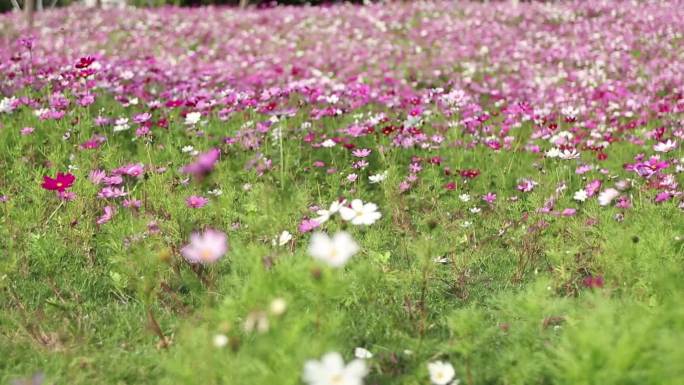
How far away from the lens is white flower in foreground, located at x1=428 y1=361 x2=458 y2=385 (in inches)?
72.8

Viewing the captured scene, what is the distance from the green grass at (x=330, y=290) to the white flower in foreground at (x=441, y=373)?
0.05 metres

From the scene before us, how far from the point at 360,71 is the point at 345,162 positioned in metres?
4.24

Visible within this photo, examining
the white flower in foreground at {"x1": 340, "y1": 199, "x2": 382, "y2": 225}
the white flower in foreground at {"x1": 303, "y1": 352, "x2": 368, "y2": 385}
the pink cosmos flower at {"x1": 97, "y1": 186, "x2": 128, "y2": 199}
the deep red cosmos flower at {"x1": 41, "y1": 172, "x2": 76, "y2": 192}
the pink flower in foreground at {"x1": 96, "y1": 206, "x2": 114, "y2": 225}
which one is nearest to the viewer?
the white flower in foreground at {"x1": 303, "y1": 352, "x2": 368, "y2": 385}

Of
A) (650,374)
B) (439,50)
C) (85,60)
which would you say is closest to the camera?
(650,374)

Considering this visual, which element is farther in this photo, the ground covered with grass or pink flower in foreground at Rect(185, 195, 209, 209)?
pink flower in foreground at Rect(185, 195, 209, 209)

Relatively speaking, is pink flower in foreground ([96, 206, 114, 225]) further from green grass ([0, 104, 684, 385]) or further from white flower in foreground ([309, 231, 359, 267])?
white flower in foreground ([309, 231, 359, 267])

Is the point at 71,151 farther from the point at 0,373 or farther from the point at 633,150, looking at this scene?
the point at 633,150

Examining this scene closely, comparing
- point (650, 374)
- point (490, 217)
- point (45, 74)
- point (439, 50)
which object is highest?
point (650, 374)

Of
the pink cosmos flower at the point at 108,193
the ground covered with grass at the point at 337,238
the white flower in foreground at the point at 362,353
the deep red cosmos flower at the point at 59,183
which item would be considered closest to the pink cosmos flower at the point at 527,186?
the ground covered with grass at the point at 337,238

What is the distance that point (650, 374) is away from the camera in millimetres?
1495

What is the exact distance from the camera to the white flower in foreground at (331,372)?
1.45 meters

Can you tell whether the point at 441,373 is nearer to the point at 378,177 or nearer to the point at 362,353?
the point at 362,353

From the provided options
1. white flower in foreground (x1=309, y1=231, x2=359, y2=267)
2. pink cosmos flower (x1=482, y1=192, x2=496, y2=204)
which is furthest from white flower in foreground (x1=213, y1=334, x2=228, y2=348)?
pink cosmos flower (x1=482, y1=192, x2=496, y2=204)

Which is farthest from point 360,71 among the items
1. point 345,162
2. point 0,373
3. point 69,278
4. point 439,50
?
point 0,373
